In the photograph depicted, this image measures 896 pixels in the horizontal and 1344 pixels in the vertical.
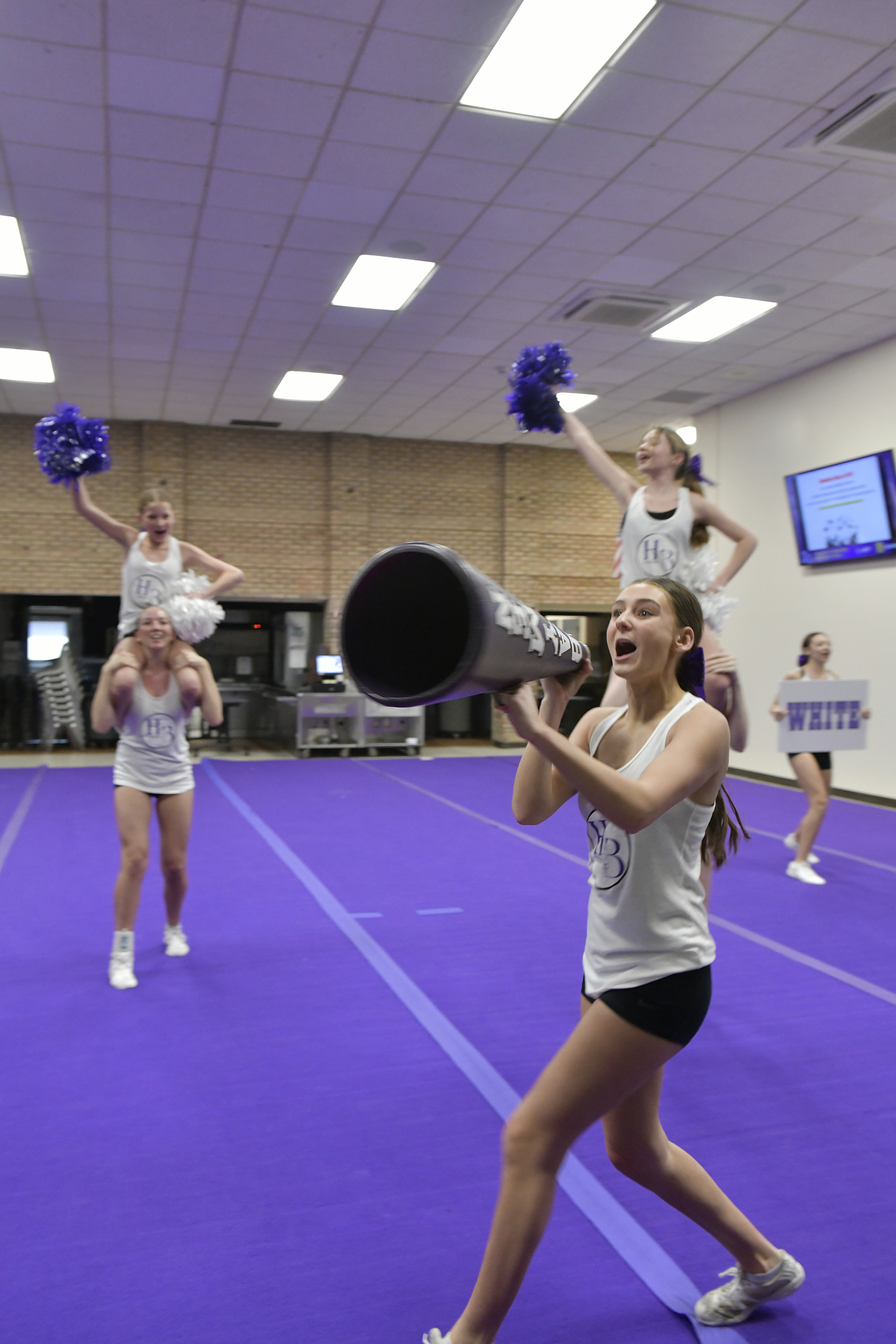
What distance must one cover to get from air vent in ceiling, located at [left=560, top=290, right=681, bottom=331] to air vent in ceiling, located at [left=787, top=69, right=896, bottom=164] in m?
→ 2.85

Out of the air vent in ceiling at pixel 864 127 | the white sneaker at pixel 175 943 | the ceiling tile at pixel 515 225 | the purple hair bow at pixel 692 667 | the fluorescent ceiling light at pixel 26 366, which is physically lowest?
the white sneaker at pixel 175 943

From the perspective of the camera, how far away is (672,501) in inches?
154

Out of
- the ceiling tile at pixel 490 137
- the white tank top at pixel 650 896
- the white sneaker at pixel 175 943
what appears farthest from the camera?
the ceiling tile at pixel 490 137

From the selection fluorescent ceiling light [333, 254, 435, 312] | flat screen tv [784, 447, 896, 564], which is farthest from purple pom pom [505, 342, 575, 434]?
flat screen tv [784, 447, 896, 564]

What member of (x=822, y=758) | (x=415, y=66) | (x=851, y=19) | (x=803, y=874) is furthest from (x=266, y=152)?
(x=803, y=874)

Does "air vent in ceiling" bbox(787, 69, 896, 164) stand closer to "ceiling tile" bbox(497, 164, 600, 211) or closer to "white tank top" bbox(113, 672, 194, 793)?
"ceiling tile" bbox(497, 164, 600, 211)

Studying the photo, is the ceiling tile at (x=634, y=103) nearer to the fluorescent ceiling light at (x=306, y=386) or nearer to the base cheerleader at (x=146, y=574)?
the base cheerleader at (x=146, y=574)

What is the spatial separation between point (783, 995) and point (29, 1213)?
2.94m

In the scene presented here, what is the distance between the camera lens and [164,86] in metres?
5.87

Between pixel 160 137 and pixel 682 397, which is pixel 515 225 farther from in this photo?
pixel 682 397

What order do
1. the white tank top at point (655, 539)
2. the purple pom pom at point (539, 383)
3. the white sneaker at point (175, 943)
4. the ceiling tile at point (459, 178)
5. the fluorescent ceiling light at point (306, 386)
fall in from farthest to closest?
the fluorescent ceiling light at point (306, 386), the ceiling tile at point (459, 178), the white sneaker at point (175, 943), the white tank top at point (655, 539), the purple pom pom at point (539, 383)

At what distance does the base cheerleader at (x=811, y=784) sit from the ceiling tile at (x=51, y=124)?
5725mm

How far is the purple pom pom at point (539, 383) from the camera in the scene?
3373mm

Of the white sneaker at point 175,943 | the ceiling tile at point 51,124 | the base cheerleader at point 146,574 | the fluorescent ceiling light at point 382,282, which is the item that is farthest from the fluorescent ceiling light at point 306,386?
the white sneaker at point 175,943
